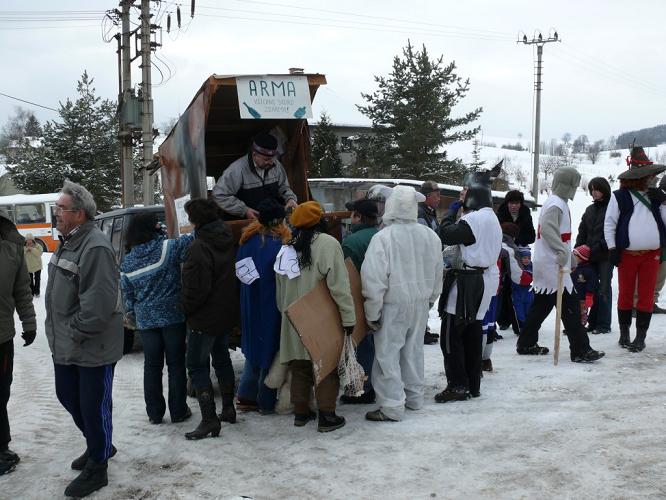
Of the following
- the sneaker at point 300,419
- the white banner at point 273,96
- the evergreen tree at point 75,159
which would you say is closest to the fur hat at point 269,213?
the white banner at point 273,96

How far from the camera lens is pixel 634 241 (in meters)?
6.54

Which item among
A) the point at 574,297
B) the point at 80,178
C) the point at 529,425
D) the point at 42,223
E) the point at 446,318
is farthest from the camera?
the point at 80,178

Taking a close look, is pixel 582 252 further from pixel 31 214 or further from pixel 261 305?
pixel 31 214

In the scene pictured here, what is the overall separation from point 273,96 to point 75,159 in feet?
110

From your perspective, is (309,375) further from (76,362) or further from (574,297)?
(574,297)

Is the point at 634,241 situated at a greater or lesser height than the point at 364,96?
lesser

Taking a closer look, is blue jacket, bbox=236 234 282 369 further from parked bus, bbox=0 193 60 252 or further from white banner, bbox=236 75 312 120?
parked bus, bbox=0 193 60 252

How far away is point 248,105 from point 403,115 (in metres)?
25.1

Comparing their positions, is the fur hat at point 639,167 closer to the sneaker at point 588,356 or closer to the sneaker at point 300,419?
the sneaker at point 588,356

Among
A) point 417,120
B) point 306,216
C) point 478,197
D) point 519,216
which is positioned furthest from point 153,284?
point 417,120

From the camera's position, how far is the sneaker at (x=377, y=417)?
4.98 m

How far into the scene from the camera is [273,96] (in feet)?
19.0

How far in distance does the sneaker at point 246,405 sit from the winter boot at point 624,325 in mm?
4228

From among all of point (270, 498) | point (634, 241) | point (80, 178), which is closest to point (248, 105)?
point (270, 498)
